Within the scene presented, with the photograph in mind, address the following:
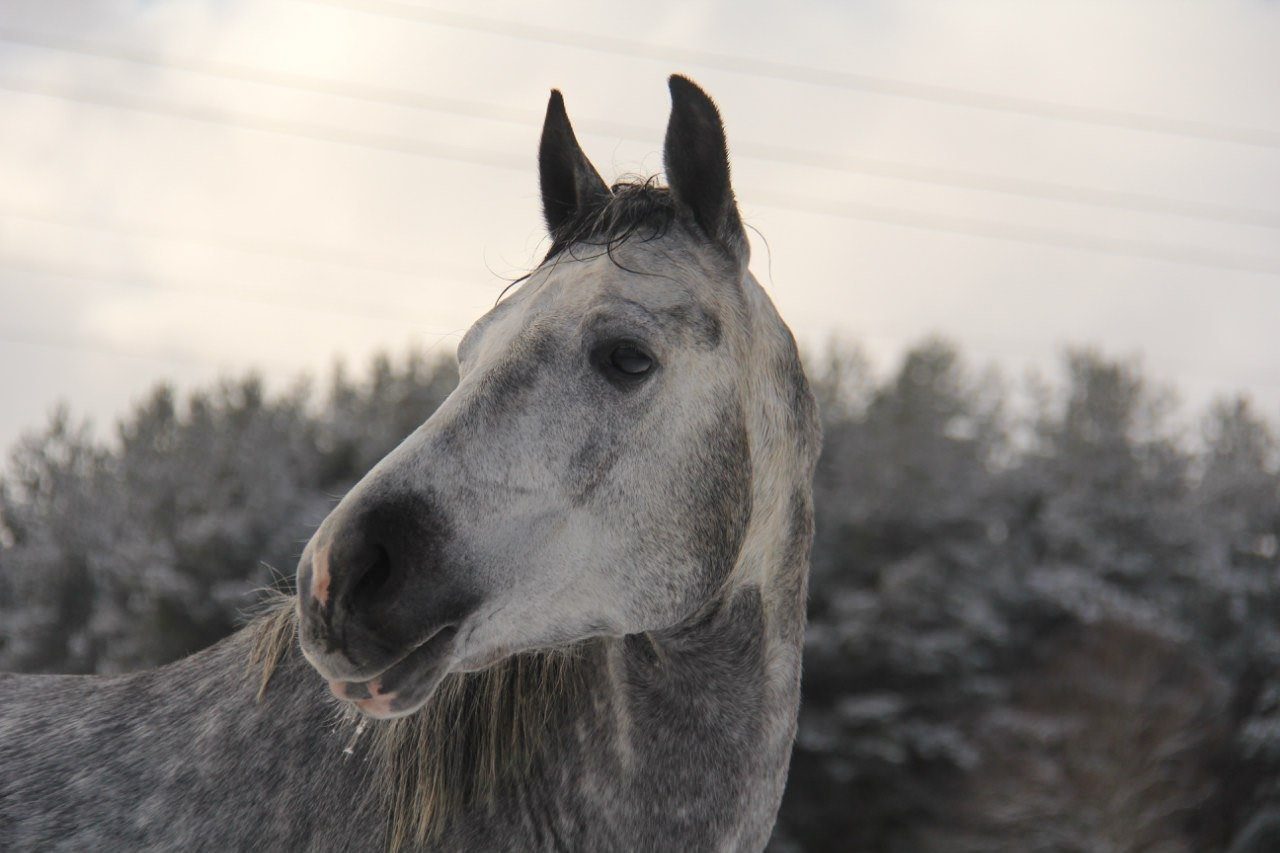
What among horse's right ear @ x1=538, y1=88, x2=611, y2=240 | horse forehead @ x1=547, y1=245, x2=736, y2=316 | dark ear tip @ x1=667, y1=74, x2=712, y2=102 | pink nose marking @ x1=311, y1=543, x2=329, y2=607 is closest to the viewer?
pink nose marking @ x1=311, y1=543, x2=329, y2=607

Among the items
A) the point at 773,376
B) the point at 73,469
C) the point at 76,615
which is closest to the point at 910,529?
the point at 76,615

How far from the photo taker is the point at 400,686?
7.48 feet

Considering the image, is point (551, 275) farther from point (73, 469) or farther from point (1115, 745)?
point (73, 469)

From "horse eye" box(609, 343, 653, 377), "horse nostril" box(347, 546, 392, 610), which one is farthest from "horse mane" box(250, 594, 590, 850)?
"horse eye" box(609, 343, 653, 377)

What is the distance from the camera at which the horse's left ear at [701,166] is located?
2859mm

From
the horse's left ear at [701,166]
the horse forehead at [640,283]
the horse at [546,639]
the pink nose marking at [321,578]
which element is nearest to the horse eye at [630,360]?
the horse at [546,639]

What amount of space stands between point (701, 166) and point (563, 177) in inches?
21.9

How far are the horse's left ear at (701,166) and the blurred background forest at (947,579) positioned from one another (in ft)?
57.7

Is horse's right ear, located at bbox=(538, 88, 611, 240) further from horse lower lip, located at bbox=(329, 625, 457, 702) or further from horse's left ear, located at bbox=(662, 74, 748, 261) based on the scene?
horse lower lip, located at bbox=(329, 625, 457, 702)

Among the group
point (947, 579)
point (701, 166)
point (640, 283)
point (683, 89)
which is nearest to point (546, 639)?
point (640, 283)

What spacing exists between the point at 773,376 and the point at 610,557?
2.36ft

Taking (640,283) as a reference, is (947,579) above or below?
below

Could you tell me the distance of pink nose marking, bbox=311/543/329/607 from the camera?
7.18 feet

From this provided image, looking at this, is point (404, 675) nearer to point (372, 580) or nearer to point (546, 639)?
point (372, 580)
